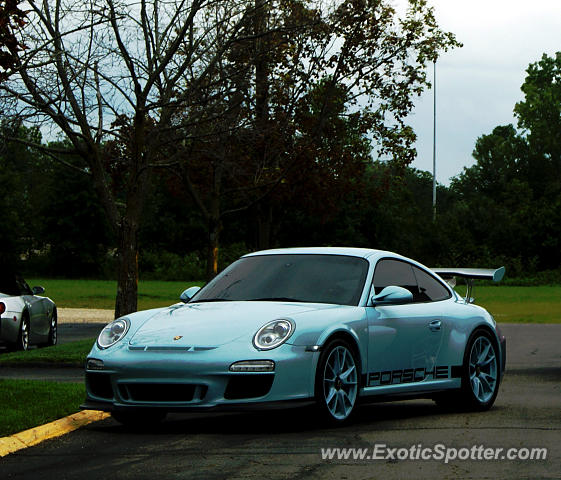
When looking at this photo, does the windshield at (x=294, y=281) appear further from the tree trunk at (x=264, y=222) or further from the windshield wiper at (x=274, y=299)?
the tree trunk at (x=264, y=222)

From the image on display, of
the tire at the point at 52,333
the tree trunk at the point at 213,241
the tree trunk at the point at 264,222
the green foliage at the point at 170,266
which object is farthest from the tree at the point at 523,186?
the tire at the point at 52,333

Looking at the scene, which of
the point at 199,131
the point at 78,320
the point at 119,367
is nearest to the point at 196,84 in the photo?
the point at 199,131

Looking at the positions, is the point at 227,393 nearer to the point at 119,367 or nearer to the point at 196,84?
the point at 119,367

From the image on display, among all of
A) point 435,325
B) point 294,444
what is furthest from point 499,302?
point 294,444

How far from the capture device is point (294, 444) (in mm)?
8625

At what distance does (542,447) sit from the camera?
8.42m

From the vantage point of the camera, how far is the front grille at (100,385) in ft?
31.4

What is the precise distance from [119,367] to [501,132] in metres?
124

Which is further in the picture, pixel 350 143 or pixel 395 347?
pixel 350 143

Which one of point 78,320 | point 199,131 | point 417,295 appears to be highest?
point 199,131

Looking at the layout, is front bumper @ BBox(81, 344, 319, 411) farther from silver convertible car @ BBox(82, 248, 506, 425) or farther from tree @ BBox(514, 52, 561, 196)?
tree @ BBox(514, 52, 561, 196)

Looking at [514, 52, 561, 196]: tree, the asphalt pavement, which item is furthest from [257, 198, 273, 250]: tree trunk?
[514, 52, 561, 196]: tree

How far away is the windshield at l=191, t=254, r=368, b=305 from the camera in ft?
33.8

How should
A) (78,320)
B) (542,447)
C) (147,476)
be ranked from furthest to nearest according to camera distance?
(78,320) < (542,447) < (147,476)
